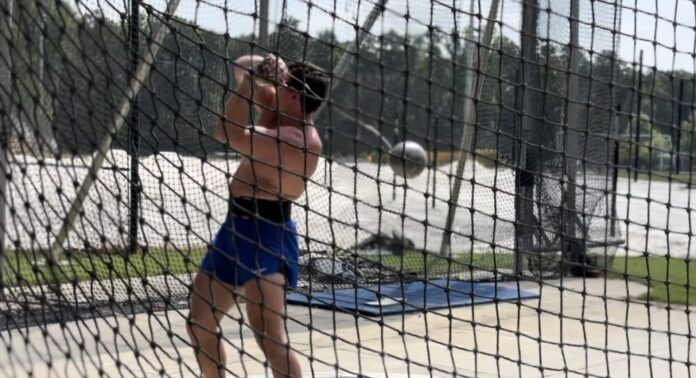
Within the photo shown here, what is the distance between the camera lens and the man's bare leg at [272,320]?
145 inches

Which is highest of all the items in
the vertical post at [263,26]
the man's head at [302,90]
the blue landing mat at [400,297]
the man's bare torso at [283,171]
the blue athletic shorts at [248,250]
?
the vertical post at [263,26]

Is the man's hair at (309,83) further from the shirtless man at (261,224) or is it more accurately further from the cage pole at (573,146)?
the cage pole at (573,146)

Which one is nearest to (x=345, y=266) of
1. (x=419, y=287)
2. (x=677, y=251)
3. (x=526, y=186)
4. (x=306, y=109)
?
(x=419, y=287)

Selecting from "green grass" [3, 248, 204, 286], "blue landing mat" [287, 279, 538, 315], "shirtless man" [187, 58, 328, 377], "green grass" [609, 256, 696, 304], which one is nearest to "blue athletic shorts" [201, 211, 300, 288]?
"shirtless man" [187, 58, 328, 377]

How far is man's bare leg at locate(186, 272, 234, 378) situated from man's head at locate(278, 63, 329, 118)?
65 centimetres

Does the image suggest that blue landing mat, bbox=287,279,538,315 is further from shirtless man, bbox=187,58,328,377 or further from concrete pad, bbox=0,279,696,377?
shirtless man, bbox=187,58,328,377

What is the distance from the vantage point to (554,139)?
8953 millimetres

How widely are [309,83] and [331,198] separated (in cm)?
121

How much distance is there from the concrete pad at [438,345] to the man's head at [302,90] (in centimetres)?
92

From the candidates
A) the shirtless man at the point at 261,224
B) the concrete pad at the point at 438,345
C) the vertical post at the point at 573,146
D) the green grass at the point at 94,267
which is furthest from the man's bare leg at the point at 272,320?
the vertical post at the point at 573,146

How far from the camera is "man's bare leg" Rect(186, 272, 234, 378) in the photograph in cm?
371

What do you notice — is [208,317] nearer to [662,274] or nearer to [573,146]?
[573,146]

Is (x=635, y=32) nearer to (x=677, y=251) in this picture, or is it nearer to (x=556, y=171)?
(x=556, y=171)

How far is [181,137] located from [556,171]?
317cm
